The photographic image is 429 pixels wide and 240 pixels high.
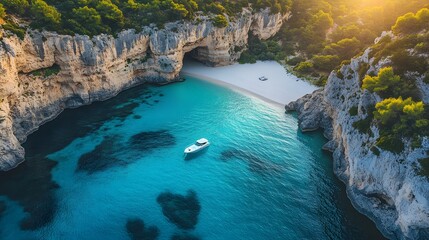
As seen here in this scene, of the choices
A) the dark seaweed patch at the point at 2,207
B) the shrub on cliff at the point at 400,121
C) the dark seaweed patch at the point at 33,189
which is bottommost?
the dark seaweed patch at the point at 2,207

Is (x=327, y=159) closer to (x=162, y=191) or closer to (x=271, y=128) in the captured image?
(x=271, y=128)

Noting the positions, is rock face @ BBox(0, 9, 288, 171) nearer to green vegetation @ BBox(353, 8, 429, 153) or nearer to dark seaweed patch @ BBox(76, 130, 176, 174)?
dark seaweed patch @ BBox(76, 130, 176, 174)

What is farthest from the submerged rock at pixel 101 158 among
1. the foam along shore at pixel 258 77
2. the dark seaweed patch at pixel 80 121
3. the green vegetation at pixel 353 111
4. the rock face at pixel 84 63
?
the green vegetation at pixel 353 111

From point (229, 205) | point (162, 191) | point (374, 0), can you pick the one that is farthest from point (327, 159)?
point (374, 0)

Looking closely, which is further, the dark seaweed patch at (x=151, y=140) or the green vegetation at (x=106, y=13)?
the green vegetation at (x=106, y=13)

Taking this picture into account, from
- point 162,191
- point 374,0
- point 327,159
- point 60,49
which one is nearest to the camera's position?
point 162,191

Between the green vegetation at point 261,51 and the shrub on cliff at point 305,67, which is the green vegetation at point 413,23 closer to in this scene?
the shrub on cliff at point 305,67

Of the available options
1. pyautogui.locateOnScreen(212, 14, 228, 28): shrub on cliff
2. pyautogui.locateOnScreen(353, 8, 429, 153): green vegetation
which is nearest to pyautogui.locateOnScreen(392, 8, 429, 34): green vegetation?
pyautogui.locateOnScreen(353, 8, 429, 153): green vegetation
